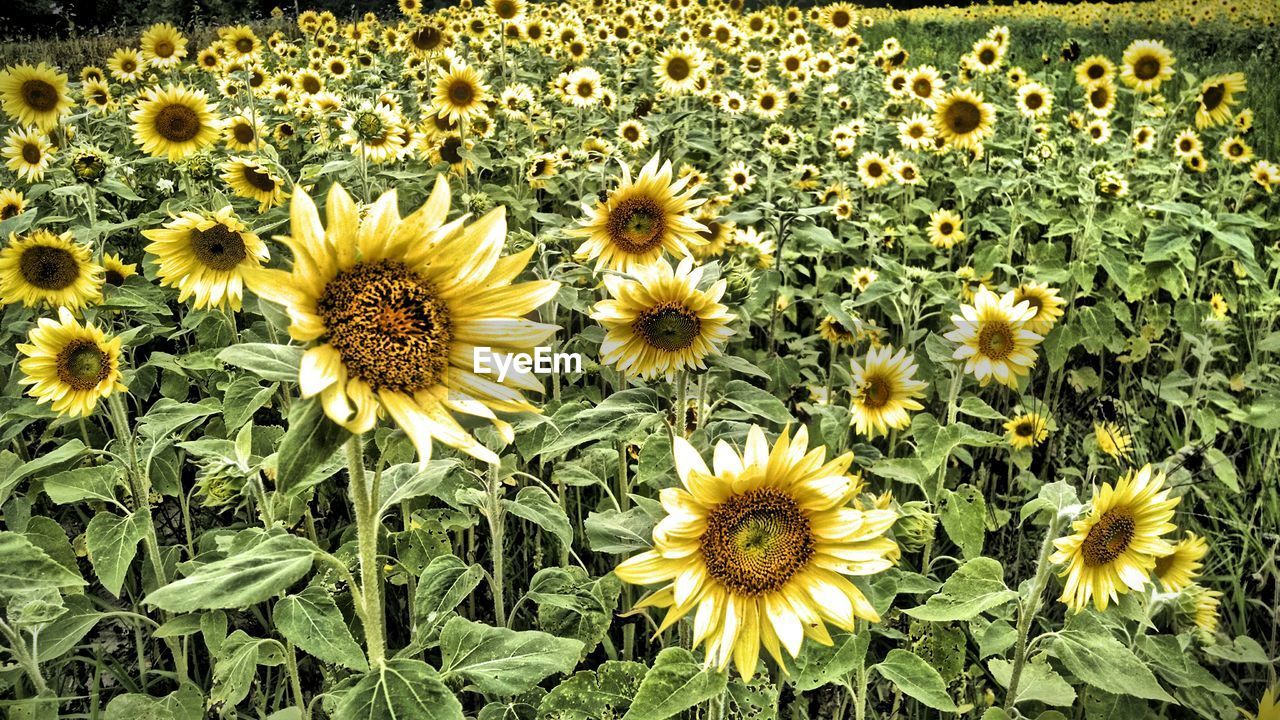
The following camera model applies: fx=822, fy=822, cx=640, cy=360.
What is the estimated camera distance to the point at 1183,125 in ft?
20.2

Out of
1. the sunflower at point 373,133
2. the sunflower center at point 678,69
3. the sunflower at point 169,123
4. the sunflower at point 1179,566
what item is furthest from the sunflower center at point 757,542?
the sunflower center at point 678,69

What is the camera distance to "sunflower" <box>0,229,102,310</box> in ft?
7.35

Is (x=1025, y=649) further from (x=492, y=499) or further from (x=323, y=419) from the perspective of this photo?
(x=323, y=419)

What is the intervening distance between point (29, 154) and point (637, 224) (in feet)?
8.44

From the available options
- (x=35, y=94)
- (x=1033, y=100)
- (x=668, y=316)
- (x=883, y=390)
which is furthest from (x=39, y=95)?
(x=1033, y=100)

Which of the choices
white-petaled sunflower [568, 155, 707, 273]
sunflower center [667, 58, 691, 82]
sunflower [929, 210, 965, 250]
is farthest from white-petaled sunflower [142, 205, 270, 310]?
sunflower center [667, 58, 691, 82]

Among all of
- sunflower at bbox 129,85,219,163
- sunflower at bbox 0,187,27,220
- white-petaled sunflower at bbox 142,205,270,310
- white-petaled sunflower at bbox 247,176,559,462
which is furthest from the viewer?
sunflower at bbox 129,85,219,163

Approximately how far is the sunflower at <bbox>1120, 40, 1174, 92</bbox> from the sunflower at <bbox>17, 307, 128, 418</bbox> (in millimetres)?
5186

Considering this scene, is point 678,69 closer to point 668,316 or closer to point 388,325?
point 668,316

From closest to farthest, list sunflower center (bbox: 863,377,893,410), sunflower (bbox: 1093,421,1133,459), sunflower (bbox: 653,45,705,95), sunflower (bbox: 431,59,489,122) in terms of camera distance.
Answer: sunflower (bbox: 1093,421,1133,459), sunflower center (bbox: 863,377,893,410), sunflower (bbox: 431,59,489,122), sunflower (bbox: 653,45,705,95)

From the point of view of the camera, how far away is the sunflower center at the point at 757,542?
108 cm

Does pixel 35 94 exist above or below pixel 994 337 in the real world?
above

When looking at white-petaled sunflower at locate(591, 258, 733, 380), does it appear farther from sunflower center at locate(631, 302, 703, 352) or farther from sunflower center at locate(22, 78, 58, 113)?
sunflower center at locate(22, 78, 58, 113)

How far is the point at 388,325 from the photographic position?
0.87 m
